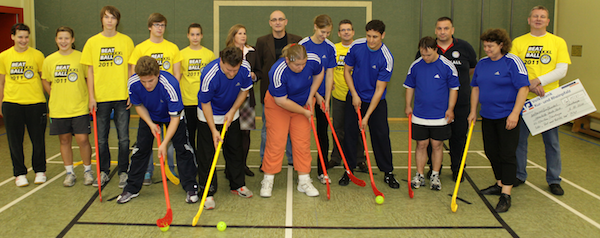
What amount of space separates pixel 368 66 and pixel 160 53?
1.92 meters

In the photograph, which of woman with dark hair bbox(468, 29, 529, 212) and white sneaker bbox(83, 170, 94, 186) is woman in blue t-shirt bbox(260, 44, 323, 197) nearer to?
woman with dark hair bbox(468, 29, 529, 212)

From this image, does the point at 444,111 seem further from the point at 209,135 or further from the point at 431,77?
the point at 209,135

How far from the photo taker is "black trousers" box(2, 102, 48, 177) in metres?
3.98

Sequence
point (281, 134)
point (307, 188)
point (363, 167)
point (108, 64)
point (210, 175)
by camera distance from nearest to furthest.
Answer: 1. point (210, 175)
2. point (281, 134)
3. point (307, 188)
4. point (108, 64)
5. point (363, 167)

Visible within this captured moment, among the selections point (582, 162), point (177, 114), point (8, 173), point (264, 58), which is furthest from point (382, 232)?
point (8, 173)

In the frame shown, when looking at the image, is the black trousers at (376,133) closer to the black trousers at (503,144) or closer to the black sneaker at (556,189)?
the black trousers at (503,144)

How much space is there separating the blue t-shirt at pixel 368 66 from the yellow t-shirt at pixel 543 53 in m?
1.20

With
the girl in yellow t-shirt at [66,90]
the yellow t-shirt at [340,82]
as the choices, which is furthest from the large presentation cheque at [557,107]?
the girl in yellow t-shirt at [66,90]

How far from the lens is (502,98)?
3.42m

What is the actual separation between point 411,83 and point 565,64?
1.28 meters

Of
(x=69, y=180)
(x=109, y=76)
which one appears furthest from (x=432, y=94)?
(x=69, y=180)

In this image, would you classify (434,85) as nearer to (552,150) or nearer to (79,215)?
(552,150)

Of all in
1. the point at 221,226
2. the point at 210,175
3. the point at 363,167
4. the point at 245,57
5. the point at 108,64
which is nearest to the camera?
the point at 221,226

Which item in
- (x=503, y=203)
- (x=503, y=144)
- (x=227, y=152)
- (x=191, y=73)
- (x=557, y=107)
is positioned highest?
(x=191, y=73)
